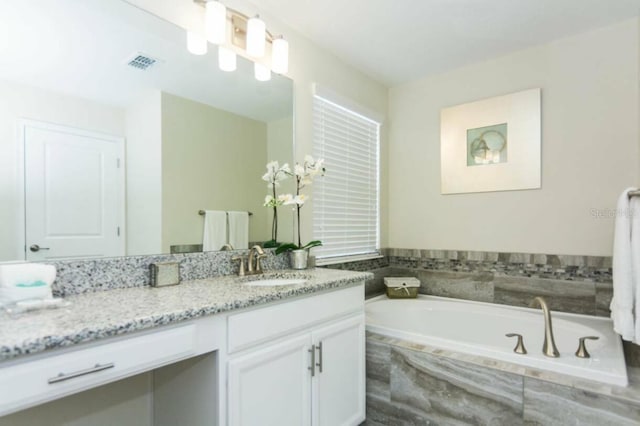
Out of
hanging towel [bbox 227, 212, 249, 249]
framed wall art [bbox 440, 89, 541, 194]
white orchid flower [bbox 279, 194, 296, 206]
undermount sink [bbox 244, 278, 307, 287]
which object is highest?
framed wall art [bbox 440, 89, 541, 194]

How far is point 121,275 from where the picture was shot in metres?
1.40

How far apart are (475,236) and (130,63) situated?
254cm

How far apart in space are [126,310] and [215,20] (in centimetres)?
140

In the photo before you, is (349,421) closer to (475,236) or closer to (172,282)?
(172,282)

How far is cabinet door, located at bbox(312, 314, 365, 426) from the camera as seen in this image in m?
1.56

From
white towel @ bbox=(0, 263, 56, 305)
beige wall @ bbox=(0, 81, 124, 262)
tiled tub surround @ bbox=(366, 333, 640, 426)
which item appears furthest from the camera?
tiled tub surround @ bbox=(366, 333, 640, 426)

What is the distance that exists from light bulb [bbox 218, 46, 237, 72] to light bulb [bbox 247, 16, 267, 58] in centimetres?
10

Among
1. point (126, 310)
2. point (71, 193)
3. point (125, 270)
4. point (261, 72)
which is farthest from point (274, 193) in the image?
point (126, 310)

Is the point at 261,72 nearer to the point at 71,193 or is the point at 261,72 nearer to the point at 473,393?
the point at 71,193

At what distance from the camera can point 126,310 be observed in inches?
40.9

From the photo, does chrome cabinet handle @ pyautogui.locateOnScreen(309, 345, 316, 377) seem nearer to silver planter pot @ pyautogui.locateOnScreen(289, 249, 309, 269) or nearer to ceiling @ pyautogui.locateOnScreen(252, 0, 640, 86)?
silver planter pot @ pyautogui.locateOnScreen(289, 249, 309, 269)

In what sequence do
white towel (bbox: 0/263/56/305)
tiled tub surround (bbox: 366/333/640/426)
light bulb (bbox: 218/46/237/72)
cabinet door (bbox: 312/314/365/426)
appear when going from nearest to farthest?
white towel (bbox: 0/263/56/305) → tiled tub surround (bbox: 366/333/640/426) → cabinet door (bbox: 312/314/365/426) → light bulb (bbox: 218/46/237/72)

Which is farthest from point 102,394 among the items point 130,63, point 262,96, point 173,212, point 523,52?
point 523,52

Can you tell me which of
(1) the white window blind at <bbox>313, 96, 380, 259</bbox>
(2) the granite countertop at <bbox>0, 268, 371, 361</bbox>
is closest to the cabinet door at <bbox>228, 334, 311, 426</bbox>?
(2) the granite countertop at <bbox>0, 268, 371, 361</bbox>
